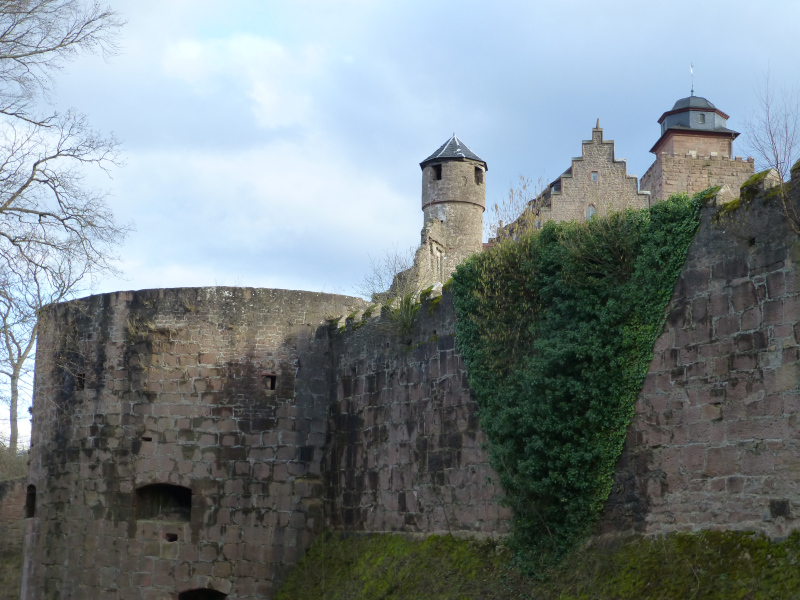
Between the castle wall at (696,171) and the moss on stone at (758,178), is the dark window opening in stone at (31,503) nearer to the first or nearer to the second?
the moss on stone at (758,178)

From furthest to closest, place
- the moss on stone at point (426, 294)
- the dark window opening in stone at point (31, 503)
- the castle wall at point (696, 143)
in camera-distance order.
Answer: the castle wall at point (696, 143) < the dark window opening in stone at point (31, 503) < the moss on stone at point (426, 294)

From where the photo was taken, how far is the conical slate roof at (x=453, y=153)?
36.8m

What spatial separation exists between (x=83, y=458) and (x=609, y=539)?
975 centimetres

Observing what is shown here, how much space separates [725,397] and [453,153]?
89.6 ft

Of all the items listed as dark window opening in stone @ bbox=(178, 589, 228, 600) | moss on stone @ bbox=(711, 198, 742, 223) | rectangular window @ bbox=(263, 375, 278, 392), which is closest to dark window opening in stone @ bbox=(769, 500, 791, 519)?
moss on stone @ bbox=(711, 198, 742, 223)

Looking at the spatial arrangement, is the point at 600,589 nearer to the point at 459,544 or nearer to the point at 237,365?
the point at 459,544

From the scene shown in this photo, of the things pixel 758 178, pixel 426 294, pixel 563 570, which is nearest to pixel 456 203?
pixel 426 294

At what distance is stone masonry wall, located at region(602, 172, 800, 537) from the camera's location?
973 cm

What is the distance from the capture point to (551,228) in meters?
12.8

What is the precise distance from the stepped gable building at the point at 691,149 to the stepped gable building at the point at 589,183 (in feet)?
2.87

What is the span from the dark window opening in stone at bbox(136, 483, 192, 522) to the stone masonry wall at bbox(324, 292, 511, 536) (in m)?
2.38

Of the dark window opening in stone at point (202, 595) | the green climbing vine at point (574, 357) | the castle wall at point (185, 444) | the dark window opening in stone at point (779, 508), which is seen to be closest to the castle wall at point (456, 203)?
the castle wall at point (185, 444)

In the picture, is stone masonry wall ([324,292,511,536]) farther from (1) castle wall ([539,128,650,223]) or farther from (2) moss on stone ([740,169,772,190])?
(1) castle wall ([539,128,650,223])

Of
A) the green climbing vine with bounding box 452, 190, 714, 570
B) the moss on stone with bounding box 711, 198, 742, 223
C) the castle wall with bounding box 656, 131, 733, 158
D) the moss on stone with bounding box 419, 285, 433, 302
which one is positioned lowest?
the green climbing vine with bounding box 452, 190, 714, 570
